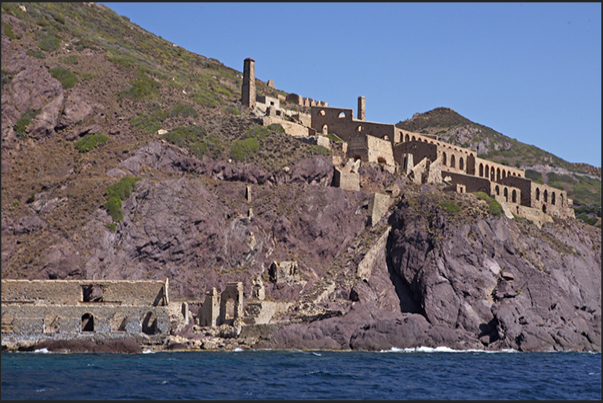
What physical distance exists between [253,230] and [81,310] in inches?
802

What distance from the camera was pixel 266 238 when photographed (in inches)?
3054

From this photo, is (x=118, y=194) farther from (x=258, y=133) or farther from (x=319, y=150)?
(x=319, y=150)

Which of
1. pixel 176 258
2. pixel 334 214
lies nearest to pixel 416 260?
pixel 334 214

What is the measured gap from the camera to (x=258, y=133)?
90375 mm

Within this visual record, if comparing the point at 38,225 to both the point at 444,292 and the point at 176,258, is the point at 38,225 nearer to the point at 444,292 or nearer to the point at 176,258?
the point at 176,258

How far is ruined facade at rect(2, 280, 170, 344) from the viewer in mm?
60938

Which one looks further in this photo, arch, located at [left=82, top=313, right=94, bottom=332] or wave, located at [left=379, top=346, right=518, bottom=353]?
wave, located at [left=379, top=346, right=518, bottom=353]

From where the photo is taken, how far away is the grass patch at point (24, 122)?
265 ft

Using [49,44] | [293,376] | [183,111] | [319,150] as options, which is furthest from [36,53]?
[293,376]

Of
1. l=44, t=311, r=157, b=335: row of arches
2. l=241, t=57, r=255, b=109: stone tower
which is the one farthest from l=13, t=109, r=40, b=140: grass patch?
l=241, t=57, r=255, b=109: stone tower

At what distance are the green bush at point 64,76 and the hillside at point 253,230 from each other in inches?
5.4

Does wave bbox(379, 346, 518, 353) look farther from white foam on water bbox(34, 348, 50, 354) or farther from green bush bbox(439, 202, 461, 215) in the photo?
white foam on water bbox(34, 348, 50, 354)

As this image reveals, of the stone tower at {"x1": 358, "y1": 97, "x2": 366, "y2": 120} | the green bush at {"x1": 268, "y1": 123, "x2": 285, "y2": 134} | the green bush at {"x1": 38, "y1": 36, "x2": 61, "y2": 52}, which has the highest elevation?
the green bush at {"x1": 38, "y1": 36, "x2": 61, "y2": 52}

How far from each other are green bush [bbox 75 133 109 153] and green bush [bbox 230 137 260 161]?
12862mm
